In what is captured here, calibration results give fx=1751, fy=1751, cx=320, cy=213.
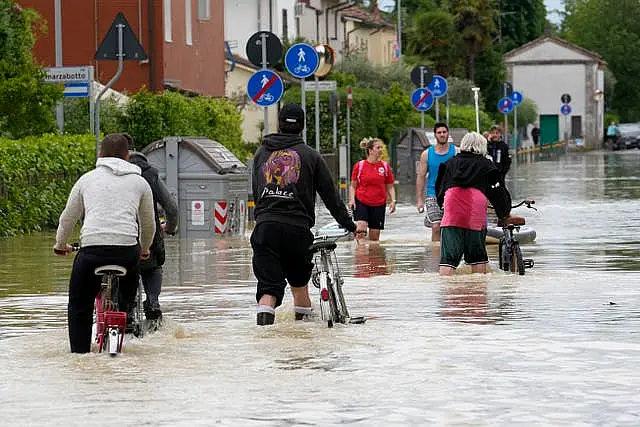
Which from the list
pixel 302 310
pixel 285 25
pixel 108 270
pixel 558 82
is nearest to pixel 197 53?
pixel 285 25

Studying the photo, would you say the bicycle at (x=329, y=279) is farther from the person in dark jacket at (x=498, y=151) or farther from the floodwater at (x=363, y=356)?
the person in dark jacket at (x=498, y=151)

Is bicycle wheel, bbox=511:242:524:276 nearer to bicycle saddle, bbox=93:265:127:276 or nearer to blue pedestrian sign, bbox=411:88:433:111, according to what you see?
bicycle saddle, bbox=93:265:127:276

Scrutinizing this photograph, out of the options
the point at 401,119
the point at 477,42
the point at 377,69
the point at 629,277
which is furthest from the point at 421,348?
the point at 477,42

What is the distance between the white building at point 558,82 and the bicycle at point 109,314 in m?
105

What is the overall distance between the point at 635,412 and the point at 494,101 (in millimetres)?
100444

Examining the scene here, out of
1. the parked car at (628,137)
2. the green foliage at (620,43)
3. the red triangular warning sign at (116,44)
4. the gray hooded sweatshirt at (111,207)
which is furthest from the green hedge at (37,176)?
the green foliage at (620,43)

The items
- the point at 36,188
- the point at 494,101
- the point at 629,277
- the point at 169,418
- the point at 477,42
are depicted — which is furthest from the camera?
the point at 494,101

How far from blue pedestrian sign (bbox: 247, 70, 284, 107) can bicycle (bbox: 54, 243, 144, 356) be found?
1418 centimetres

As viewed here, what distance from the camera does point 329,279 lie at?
12.3 metres

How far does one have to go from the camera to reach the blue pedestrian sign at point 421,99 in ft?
146

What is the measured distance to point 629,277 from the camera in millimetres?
17047

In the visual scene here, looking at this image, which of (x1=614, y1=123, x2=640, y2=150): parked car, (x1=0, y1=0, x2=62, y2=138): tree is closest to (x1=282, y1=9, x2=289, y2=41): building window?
(x1=0, y1=0, x2=62, y2=138): tree

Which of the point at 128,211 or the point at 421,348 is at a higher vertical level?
the point at 128,211

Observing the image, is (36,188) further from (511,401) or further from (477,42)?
(477,42)
